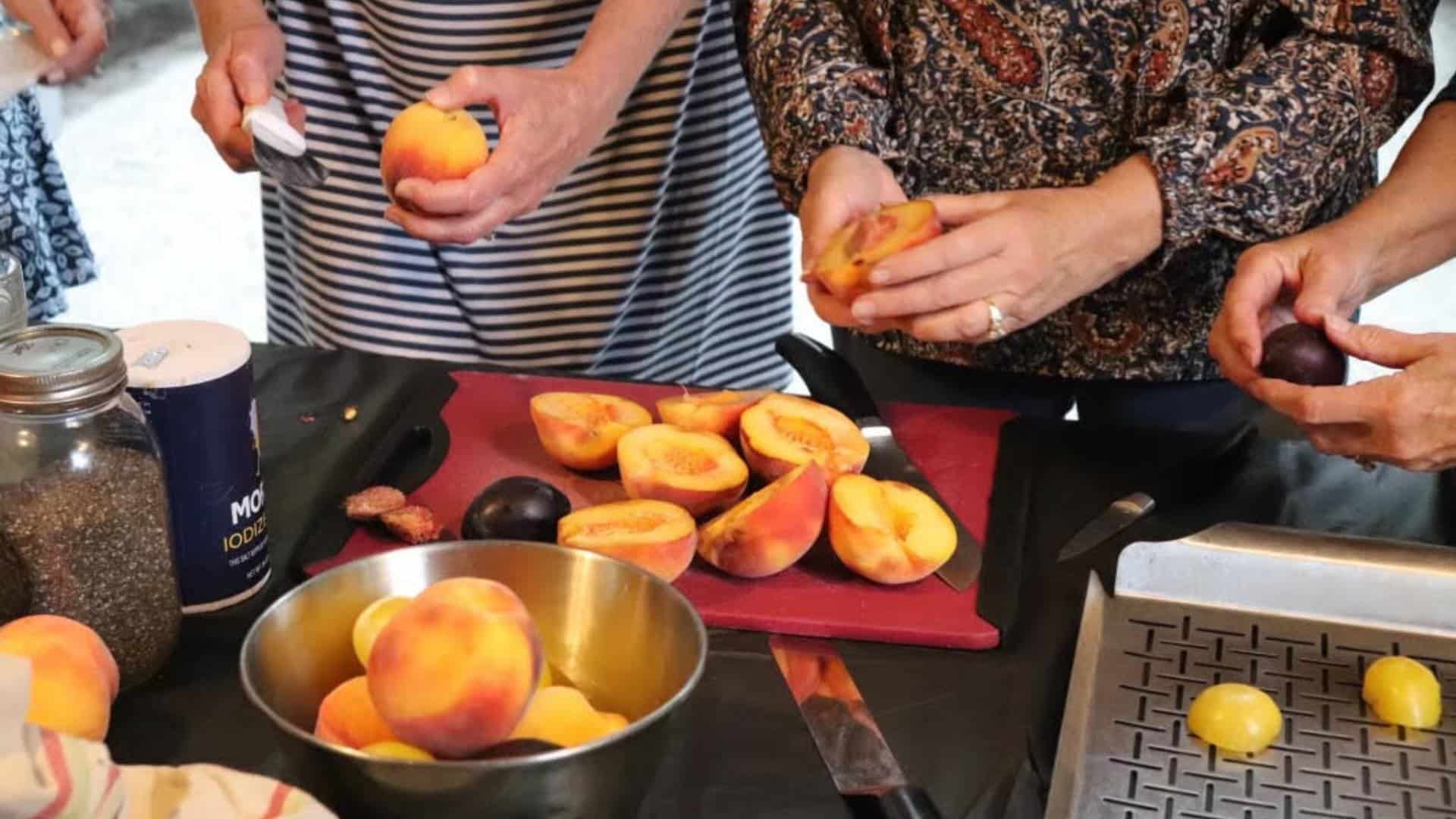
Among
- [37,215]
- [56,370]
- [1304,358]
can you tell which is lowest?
[37,215]

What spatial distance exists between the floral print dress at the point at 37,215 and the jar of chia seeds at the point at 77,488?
1.41 meters

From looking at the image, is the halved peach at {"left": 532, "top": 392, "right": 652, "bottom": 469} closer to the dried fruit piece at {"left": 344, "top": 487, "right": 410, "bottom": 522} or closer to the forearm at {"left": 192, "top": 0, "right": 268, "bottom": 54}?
the dried fruit piece at {"left": 344, "top": 487, "right": 410, "bottom": 522}

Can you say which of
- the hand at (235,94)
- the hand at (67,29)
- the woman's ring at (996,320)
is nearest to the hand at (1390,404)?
the woman's ring at (996,320)

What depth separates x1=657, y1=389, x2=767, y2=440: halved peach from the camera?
1301 mm

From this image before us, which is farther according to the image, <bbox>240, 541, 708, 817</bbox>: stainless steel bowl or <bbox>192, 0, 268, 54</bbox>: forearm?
<bbox>192, 0, 268, 54</bbox>: forearm

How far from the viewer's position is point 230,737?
3.25ft

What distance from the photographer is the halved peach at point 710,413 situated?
1.30 metres

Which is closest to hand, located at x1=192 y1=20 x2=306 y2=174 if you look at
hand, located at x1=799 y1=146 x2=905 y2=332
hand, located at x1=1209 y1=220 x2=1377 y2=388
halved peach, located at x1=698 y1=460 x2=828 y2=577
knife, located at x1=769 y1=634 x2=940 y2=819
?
hand, located at x1=799 y1=146 x2=905 y2=332

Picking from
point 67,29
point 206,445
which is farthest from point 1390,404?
point 67,29

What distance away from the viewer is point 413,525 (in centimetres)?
119

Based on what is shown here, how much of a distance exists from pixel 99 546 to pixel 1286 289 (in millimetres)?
892

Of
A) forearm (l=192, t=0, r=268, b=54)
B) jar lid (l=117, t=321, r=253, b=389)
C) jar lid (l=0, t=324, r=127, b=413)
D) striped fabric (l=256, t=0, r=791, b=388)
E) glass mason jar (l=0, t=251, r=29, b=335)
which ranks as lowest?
striped fabric (l=256, t=0, r=791, b=388)

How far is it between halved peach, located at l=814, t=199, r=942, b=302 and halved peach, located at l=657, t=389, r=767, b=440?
0.11 metres

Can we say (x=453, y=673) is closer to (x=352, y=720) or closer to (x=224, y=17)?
(x=352, y=720)
